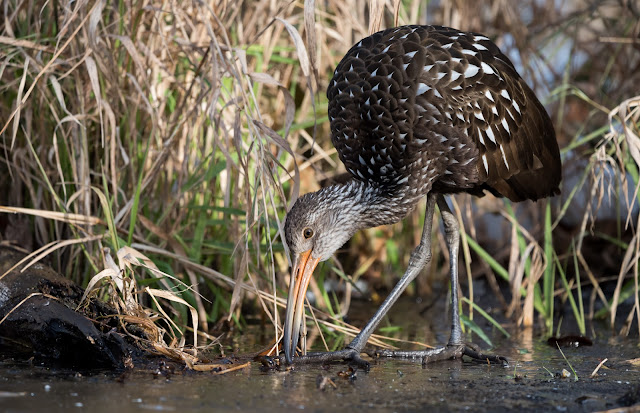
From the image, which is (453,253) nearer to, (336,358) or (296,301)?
(336,358)

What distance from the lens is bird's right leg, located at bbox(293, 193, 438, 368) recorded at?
3.88 metres

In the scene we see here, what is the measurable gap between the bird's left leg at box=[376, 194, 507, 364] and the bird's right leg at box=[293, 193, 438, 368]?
105 millimetres

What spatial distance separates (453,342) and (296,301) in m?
0.93

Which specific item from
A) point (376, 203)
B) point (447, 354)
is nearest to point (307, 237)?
point (376, 203)

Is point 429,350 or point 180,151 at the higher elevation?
point 180,151

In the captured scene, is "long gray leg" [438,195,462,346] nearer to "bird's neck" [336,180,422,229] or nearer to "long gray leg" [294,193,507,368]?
"long gray leg" [294,193,507,368]

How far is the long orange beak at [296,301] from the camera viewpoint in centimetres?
371

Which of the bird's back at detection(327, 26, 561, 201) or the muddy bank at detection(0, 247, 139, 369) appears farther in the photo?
the bird's back at detection(327, 26, 561, 201)

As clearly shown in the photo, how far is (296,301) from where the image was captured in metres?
3.82

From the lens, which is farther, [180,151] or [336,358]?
[180,151]

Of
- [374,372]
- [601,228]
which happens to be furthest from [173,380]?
[601,228]

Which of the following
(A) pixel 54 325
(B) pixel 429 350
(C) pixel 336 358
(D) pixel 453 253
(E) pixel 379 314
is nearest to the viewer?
(A) pixel 54 325

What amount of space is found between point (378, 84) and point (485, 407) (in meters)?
1.68

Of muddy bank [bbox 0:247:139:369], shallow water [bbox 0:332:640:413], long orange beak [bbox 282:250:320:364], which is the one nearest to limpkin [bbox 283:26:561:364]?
long orange beak [bbox 282:250:320:364]
